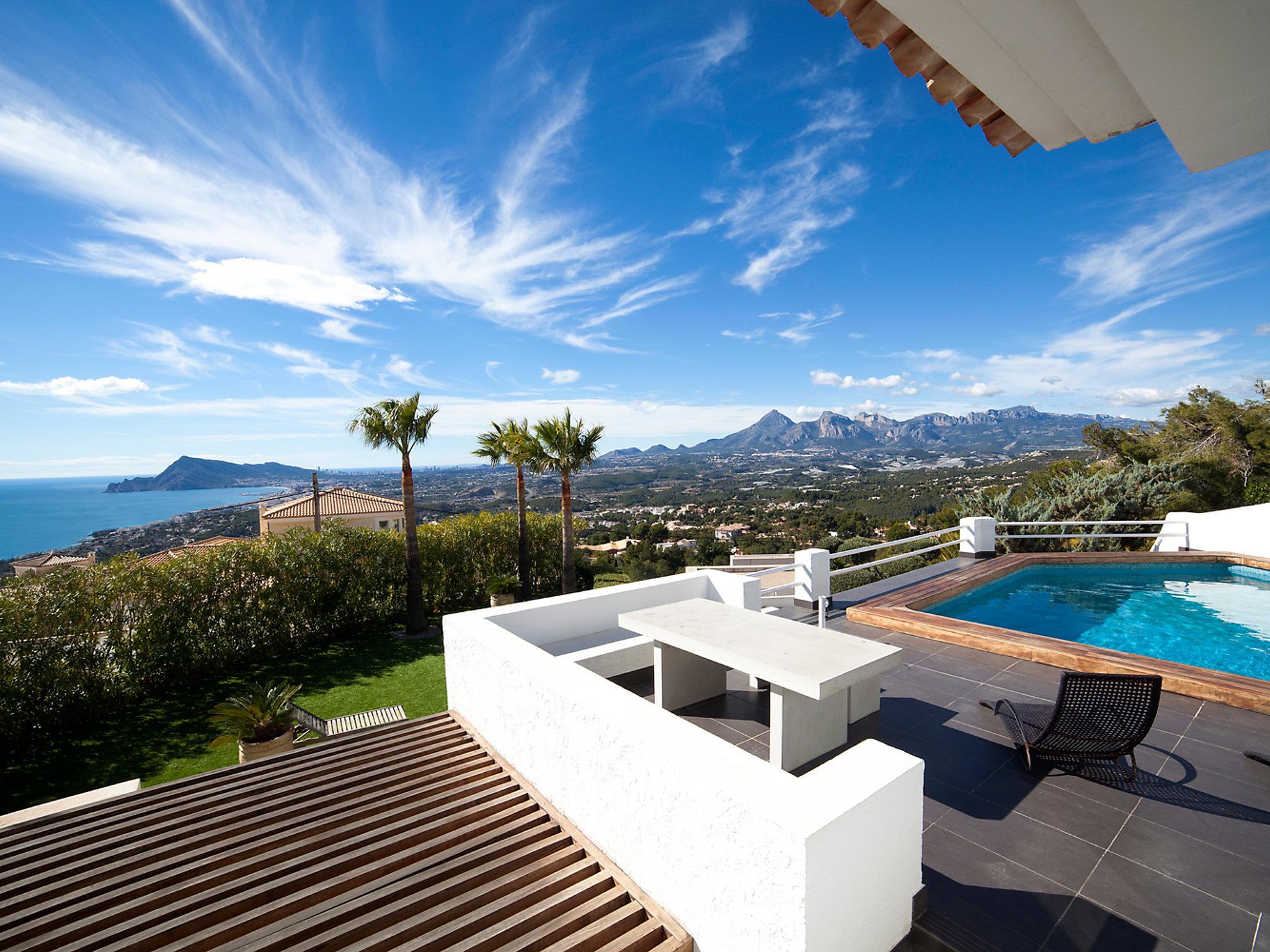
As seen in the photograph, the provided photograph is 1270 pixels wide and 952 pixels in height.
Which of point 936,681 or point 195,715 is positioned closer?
point 936,681

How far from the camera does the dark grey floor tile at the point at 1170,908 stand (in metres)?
1.97

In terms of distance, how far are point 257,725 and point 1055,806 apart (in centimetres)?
659

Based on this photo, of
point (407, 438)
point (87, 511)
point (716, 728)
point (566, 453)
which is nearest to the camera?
point (716, 728)

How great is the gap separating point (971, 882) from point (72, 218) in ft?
53.5

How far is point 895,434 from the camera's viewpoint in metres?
128

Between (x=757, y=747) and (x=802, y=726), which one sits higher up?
(x=802, y=726)

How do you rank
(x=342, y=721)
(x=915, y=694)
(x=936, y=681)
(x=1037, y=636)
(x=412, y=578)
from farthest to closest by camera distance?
(x=412, y=578), (x=342, y=721), (x=1037, y=636), (x=936, y=681), (x=915, y=694)

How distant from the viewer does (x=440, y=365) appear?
39750mm

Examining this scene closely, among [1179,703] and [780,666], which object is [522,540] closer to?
[780,666]

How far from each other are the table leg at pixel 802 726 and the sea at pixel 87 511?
1416 inches

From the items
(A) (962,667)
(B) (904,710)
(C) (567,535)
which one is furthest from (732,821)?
(C) (567,535)

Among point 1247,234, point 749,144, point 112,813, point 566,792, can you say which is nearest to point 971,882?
point 566,792

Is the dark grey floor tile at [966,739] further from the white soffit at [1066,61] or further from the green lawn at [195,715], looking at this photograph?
the green lawn at [195,715]

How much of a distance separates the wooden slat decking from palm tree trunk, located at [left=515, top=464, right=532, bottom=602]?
9.25 metres
